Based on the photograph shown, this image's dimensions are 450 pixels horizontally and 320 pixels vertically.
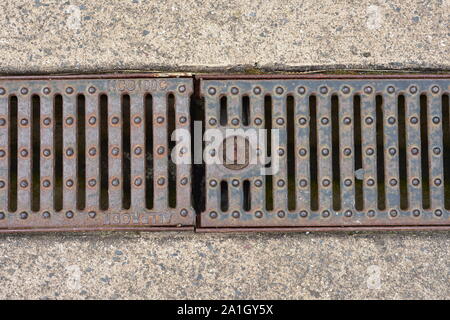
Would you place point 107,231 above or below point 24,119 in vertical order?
below

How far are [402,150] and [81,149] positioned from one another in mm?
1312

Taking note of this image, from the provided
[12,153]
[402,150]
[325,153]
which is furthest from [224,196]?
[12,153]

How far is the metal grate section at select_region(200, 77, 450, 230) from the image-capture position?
71.1 inches

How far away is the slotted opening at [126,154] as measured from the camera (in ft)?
6.20

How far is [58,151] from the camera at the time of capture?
1919 millimetres

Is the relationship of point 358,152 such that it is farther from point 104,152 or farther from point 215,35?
point 104,152

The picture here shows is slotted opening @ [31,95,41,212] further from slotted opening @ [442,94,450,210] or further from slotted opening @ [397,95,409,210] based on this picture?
slotted opening @ [442,94,450,210]

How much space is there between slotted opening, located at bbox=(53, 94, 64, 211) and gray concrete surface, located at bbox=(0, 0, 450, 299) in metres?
0.14

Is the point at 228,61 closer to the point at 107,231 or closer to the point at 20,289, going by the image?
the point at 107,231

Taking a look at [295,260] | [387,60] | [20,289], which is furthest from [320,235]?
[20,289]

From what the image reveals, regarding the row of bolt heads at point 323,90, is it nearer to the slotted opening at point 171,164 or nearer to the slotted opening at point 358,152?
the slotted opening at point 358,152

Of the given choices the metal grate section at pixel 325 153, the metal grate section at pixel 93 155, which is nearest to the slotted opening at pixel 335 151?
the metal grate section at pixel 325 153
